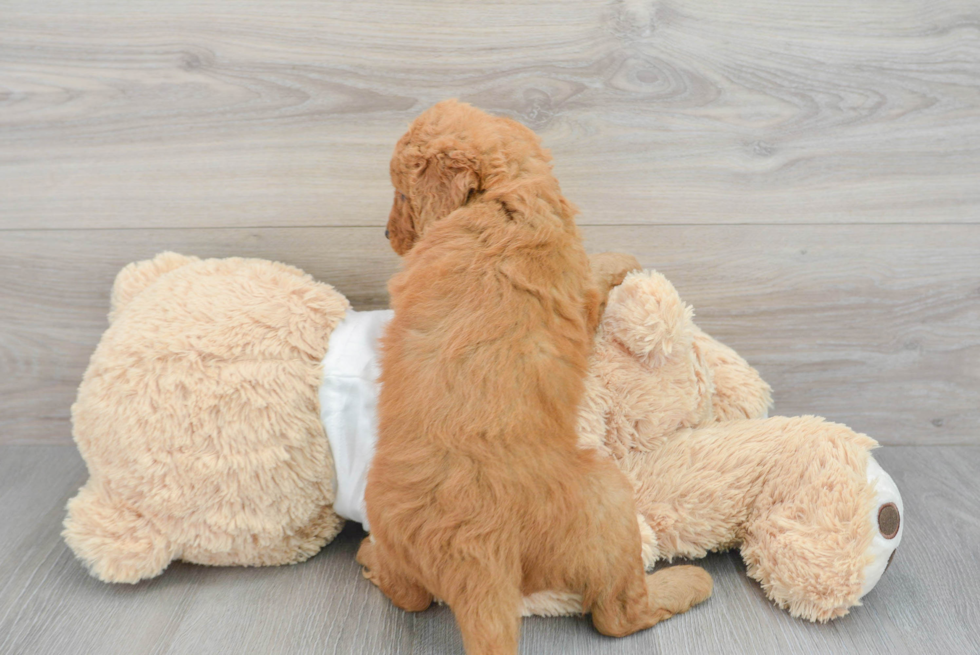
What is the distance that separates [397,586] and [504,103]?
70 cm

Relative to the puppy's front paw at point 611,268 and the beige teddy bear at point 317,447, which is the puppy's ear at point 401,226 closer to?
the beige teddy bear at point 317,447

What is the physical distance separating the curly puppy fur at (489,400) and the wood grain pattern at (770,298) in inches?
14.9

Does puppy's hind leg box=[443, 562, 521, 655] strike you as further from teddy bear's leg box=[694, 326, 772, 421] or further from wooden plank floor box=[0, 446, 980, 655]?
teddy bear's leg box=[694, 326, 772, 421]

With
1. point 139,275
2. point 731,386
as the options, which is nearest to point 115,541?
point 139,275

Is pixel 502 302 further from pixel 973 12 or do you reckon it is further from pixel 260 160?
pixel 973 12

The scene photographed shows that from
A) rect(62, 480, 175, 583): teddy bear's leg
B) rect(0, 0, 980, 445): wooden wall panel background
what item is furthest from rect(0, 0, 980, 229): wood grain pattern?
rect(62, 480, 175, 583): teddy bear's leg

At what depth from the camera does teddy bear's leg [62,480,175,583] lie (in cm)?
90

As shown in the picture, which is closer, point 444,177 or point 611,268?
point 444,177

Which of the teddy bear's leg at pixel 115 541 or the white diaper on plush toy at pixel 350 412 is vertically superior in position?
the white diaper on plush toy at pixel 350 412

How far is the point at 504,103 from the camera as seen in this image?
1069 millimetres

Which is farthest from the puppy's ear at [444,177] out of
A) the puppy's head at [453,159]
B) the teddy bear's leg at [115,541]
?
the teddy bear's leg at [115,541]

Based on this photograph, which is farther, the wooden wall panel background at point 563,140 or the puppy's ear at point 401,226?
the wooden wall panel background at point 563,140

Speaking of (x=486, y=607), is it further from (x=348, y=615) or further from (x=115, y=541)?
(x=115, y=541)

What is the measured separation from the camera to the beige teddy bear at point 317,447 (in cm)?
89
